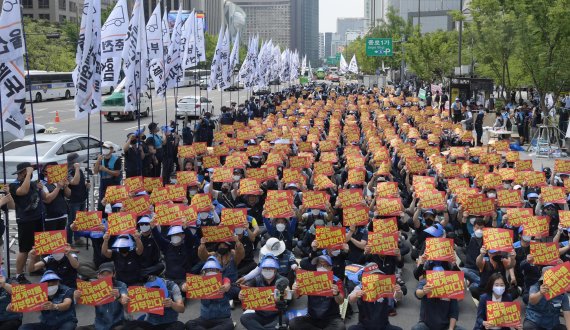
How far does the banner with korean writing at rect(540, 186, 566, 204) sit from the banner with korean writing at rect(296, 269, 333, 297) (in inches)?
231

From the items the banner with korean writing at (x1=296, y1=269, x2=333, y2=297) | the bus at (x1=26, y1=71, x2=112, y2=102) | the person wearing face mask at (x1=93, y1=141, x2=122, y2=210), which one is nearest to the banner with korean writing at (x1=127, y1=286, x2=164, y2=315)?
the banner with korean writing at (x1=296, y1=269, x2=333, y2=297)

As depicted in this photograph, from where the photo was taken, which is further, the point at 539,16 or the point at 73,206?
the point at 539,16

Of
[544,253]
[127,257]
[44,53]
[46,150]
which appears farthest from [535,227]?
[44,53]

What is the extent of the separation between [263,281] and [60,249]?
108 inches

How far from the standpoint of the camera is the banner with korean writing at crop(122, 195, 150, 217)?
38.0 feet

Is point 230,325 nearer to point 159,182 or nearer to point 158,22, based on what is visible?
point 159,182

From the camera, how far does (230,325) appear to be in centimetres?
888

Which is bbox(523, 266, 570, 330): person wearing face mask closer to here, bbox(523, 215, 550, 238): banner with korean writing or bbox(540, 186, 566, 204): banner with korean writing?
bbox(523, 215, 550, 238): banner with korean writing

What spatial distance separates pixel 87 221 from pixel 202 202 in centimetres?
183

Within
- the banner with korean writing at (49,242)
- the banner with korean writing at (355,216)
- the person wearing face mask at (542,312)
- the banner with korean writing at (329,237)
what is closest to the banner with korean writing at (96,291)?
the banner with korean writing at (49,242)

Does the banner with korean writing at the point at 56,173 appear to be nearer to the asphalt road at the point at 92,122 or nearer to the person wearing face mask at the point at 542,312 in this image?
the person wearing face mask at the point at 542,312

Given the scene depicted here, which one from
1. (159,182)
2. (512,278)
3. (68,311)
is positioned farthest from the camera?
(159,182)

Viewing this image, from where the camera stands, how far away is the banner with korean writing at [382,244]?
9.90 m

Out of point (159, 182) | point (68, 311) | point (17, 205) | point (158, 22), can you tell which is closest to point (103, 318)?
point (68, 311)
